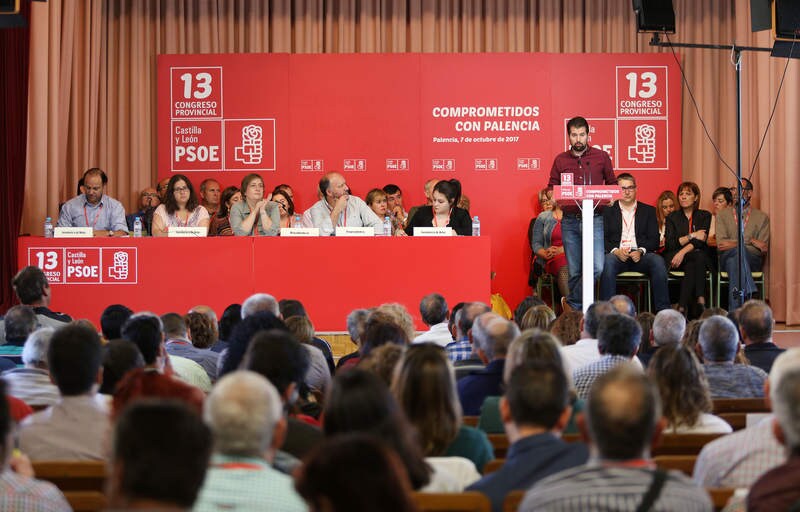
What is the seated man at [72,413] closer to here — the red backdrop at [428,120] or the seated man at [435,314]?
the seated man at [435,314]

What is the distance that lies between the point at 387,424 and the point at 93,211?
7133 mm

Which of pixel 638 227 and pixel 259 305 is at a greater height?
pixel 638 227

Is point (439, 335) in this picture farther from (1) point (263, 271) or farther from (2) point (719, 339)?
(1) point (263, 271)

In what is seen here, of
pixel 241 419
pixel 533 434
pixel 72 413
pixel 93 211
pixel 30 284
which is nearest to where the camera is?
pixel 241 419

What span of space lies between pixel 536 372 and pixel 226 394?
2.37ft

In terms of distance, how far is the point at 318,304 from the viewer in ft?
25.7

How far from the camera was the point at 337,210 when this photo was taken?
835 cm

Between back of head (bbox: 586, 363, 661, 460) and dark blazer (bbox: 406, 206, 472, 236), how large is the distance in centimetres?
658

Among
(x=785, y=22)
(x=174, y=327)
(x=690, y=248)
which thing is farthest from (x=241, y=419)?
(x=690, y=248)

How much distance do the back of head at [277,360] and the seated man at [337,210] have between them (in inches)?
205

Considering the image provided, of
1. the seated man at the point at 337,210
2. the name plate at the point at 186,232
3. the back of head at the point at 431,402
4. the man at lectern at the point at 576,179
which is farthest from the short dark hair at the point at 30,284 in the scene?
the back of head at the point at 431,402

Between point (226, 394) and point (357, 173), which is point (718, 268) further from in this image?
point (226, 394)

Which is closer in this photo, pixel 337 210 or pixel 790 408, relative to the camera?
pixel 790 408

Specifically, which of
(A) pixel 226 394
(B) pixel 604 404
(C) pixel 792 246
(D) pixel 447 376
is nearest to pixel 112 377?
(D) pixel 447 376
